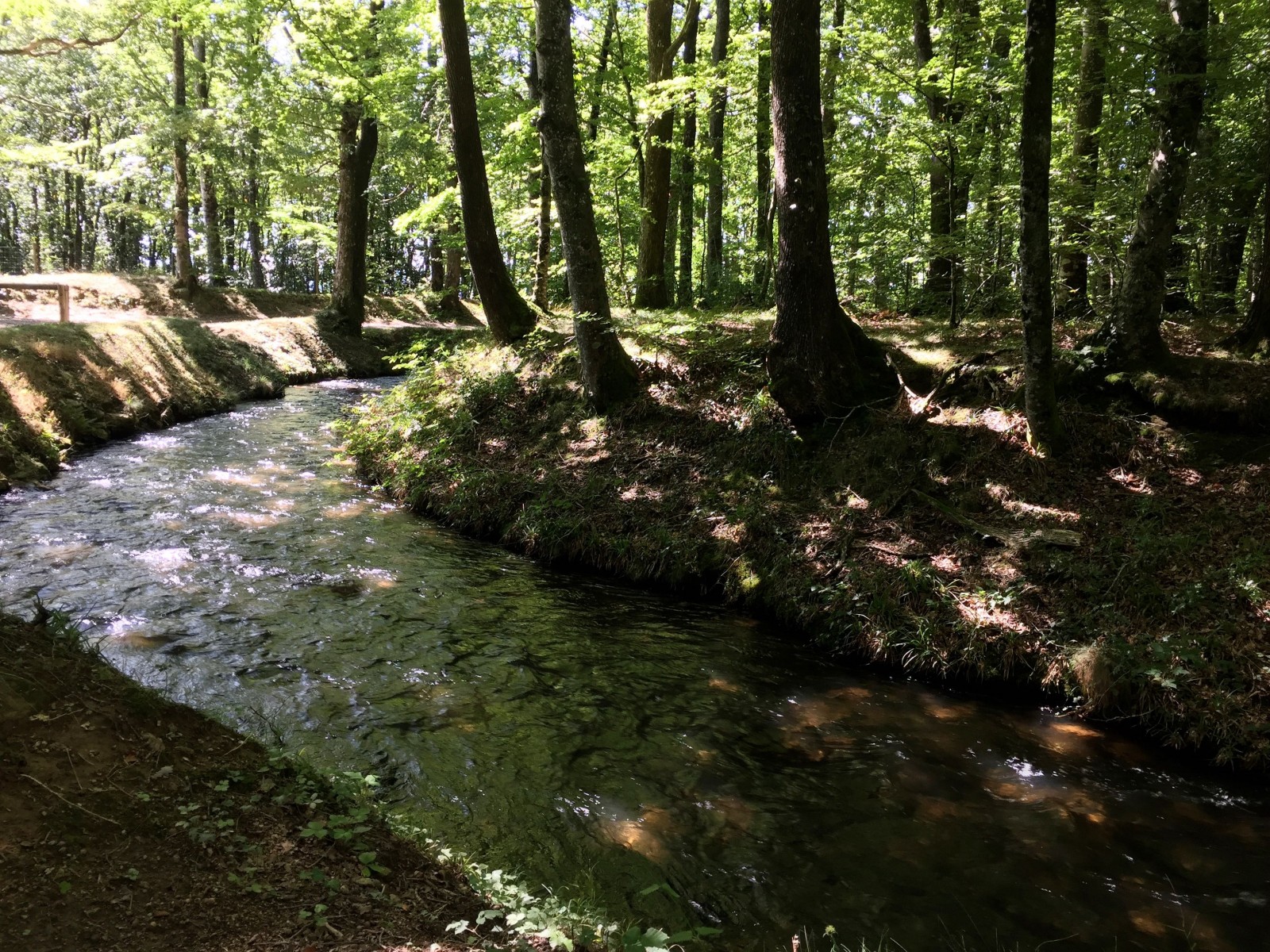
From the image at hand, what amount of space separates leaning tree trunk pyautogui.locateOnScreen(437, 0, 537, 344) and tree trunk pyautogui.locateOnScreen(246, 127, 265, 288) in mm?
19702

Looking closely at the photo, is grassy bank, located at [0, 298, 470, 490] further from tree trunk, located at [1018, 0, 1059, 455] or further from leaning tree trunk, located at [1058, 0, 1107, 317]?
leaning tree trunk, located at [1058, 0, 1107, 317]

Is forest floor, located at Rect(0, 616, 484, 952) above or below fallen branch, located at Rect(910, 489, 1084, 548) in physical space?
below

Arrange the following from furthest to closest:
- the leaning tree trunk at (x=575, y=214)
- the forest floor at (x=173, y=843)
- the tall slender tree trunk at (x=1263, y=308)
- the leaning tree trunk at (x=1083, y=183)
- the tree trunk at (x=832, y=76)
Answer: the tree trunk at (x=832, y=76) → the leaning tree trunk at (x=575, y=214) → the leaning tree trunk at (x=1083, y=183) → the tall slender tree trunk at (x=1263, y=308) → the forest floor at (x=173, y=843)

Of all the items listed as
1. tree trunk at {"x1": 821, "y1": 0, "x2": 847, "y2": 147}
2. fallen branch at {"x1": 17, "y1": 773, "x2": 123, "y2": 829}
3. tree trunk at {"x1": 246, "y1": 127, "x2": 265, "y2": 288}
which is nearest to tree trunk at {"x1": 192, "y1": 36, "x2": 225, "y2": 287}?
tree trunk at {"x1": 246, "y1": 127, "x2": 265, "y2": 288}

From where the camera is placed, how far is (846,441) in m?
8.41

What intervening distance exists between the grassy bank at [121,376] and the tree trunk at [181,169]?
8.40 feet

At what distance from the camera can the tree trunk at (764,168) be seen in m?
13.3

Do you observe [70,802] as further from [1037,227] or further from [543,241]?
[543,241]

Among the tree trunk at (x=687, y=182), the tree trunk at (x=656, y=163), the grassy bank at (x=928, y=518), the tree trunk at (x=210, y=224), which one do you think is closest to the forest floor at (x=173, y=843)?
the grassy bank at (x=928, y=518)

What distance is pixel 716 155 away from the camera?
17.6 meters

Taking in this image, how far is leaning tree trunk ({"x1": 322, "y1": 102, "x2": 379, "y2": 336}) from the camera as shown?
70.8 ft

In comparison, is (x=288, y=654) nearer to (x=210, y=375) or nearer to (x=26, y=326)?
(x=26, y=326)

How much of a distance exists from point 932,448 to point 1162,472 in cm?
209

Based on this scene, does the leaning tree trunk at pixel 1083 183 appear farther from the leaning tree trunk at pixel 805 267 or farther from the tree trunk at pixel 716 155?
the tree trunk at pixel 716 155
